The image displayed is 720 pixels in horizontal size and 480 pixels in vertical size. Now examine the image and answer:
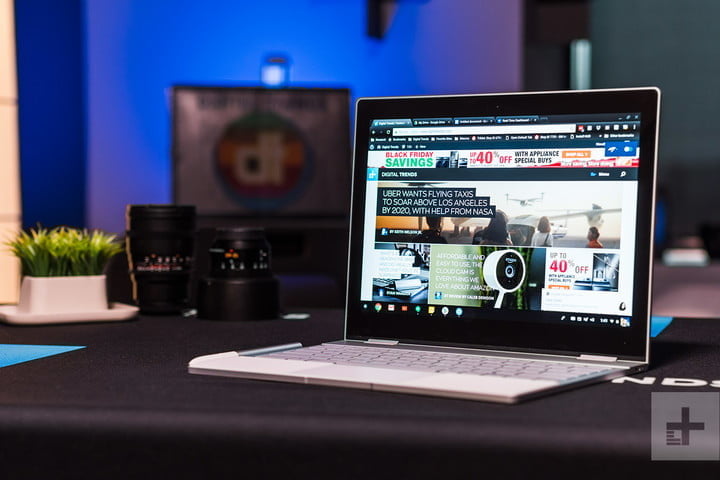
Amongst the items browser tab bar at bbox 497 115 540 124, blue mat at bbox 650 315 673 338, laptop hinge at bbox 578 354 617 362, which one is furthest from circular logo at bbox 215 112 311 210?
laptop hinge at bbox 578 354 617 362

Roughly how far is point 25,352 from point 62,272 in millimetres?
307

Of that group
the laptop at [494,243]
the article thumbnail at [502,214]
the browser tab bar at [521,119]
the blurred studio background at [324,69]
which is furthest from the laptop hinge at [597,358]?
the blurred studio background at [324,69]

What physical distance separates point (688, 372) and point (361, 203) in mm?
410

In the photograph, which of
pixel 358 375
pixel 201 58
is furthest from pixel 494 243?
pixel 201 58

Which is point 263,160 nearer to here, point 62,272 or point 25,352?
point 62,272

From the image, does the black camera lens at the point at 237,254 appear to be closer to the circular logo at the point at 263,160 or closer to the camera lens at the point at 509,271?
the camera lens at the point at 509,271

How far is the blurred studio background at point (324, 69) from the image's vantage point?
359cm

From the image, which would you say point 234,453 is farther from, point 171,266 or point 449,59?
point 449,59

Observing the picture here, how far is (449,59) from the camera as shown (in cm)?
364

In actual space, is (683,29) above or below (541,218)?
above

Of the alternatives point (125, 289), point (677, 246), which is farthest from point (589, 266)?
point (677, 246)
